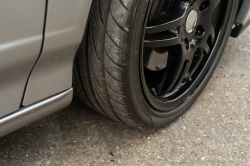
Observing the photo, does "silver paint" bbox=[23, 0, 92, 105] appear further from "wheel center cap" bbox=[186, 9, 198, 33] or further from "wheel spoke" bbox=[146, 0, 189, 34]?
"wheel center cap" bbox=[186, 9, 198, 33]

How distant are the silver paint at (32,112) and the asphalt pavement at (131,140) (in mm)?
361

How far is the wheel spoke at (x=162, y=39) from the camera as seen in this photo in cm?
122

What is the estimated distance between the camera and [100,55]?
106 cm

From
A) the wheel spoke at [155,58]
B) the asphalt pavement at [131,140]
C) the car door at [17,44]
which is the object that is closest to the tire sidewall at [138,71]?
the asphalt pavement at [131,140]

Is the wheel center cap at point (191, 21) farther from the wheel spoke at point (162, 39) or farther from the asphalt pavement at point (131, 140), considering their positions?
the asphalt pavement at point (131, 140)

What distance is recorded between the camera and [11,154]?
1256 millimetres

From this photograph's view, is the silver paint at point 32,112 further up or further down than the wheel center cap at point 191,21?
further down

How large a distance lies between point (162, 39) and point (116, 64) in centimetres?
32

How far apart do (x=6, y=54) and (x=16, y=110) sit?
0.24m

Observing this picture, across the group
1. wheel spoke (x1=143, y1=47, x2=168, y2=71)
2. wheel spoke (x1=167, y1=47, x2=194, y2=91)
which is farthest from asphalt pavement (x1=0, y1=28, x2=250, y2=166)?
wheel spoke (x1=143, y1=47, x2=168, y2=71)

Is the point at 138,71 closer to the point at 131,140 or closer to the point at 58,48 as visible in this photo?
the point at 58,48

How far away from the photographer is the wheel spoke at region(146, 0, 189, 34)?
117cm

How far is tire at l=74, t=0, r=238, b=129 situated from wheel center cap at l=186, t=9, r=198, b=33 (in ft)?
1.16

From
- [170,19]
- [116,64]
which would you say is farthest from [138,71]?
[170,19]
